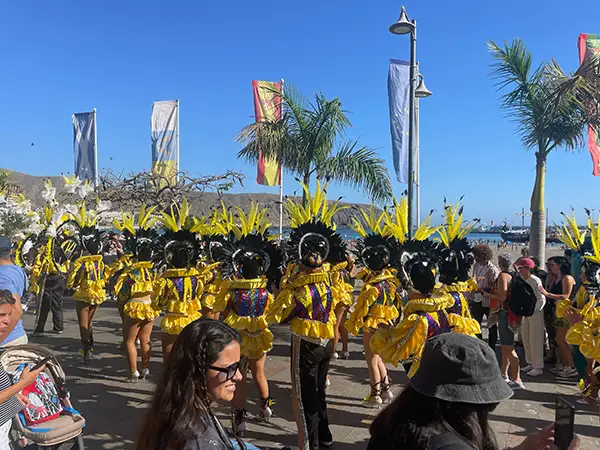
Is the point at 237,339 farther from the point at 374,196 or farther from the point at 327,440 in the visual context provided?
the point at 374,196

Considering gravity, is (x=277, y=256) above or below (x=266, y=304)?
above

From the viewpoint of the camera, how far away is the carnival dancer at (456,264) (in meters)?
4.34

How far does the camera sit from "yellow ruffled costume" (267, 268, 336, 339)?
4.25 m

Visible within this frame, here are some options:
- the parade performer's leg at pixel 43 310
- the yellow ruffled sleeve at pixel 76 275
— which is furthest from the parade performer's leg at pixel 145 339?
the parade performer's leg at pixel 43 310

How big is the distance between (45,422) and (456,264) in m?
3.71

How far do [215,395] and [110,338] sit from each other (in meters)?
7.81

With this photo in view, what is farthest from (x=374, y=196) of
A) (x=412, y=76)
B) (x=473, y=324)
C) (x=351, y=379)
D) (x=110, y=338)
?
(x=473, y=324)

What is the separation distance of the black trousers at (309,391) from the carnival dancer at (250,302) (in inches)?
19.2

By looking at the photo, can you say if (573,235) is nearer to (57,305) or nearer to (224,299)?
(224,299)

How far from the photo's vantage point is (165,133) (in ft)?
48.0

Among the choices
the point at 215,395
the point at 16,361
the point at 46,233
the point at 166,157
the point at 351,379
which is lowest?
the point at 351,379

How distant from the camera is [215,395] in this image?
1.81 meters

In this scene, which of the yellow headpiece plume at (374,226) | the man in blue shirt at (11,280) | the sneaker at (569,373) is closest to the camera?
the man in blue shirt at (11,280)

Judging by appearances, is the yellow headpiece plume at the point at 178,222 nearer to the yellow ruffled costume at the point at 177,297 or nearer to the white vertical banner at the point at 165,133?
Answer: the yellow ruffled costume at the point at 177,297
